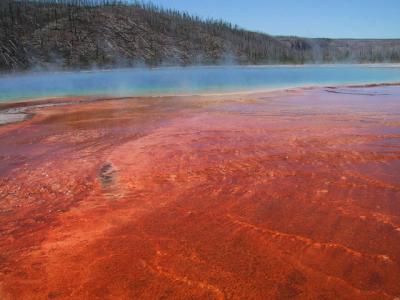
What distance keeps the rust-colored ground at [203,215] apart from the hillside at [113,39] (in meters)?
39.5

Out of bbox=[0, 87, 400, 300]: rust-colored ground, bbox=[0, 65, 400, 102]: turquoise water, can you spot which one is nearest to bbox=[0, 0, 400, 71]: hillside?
bbox=[0, 65, 400, 102]: turquoise water

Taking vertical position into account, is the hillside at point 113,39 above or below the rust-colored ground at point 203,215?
above

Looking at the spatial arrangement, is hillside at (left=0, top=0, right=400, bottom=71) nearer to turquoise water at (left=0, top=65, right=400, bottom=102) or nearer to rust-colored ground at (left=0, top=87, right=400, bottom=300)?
turquoise water at (left=0, top=65, right=400, bottom=102)

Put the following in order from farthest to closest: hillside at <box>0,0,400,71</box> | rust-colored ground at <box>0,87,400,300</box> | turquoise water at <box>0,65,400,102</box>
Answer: hillside at <box>0,0,400,71</box>, turquoise water at <box>0,65,400,102</box>, rust-colored ground at <box>0,87,400,300</box>

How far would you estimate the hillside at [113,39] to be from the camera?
46.3 m

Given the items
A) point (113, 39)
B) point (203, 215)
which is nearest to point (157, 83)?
point (203, 215)

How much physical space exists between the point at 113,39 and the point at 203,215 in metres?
56.1

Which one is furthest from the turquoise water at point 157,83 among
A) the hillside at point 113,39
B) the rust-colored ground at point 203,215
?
the hillside at point 113,39

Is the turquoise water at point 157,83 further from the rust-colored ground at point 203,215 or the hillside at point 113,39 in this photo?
the hillside at point 113,39

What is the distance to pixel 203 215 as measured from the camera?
3.51m

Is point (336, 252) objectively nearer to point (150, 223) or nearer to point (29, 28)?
point (150, 223)

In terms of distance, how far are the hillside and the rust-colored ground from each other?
39505 mm

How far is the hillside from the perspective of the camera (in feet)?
152

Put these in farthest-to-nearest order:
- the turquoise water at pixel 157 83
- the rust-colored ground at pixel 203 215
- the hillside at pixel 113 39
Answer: the hillside at pixel 113 39, the turquoise water at pixel 157 83, the rust-colored ground at pixel 203 215
